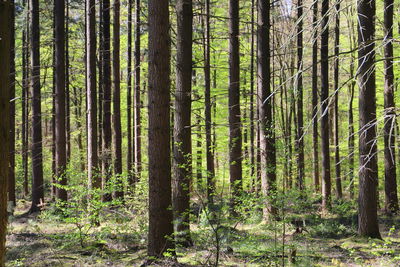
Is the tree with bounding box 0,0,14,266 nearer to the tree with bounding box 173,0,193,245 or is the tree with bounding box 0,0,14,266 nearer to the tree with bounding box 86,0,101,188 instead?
the tree with bounding box 173,0,193,245

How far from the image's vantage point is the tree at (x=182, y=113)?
338 inches

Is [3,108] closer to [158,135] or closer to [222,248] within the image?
[158,135]

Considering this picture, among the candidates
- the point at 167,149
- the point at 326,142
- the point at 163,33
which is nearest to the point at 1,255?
the point at 167,149

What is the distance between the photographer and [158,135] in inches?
→ 276

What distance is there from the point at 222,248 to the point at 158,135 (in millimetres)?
3081

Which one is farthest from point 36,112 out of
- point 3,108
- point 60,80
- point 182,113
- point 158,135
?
point 3,108

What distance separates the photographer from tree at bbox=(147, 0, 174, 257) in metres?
6.98

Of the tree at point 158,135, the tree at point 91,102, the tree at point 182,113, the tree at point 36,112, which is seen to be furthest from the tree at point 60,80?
the tree at point 158,135

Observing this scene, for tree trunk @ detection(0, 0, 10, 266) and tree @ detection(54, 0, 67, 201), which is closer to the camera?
tree trunk @ detection(0, 0, 10, 266)

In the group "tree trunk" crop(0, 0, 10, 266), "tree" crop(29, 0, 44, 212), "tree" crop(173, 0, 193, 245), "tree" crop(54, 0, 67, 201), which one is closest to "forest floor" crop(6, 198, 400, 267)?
"tree" crop(173, 0, 193, 245)

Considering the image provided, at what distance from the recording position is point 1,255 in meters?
3.65

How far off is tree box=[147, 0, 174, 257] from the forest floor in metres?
0.58

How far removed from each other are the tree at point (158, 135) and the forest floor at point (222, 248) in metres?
0.58

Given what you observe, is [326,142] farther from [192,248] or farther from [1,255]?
[1,255]
